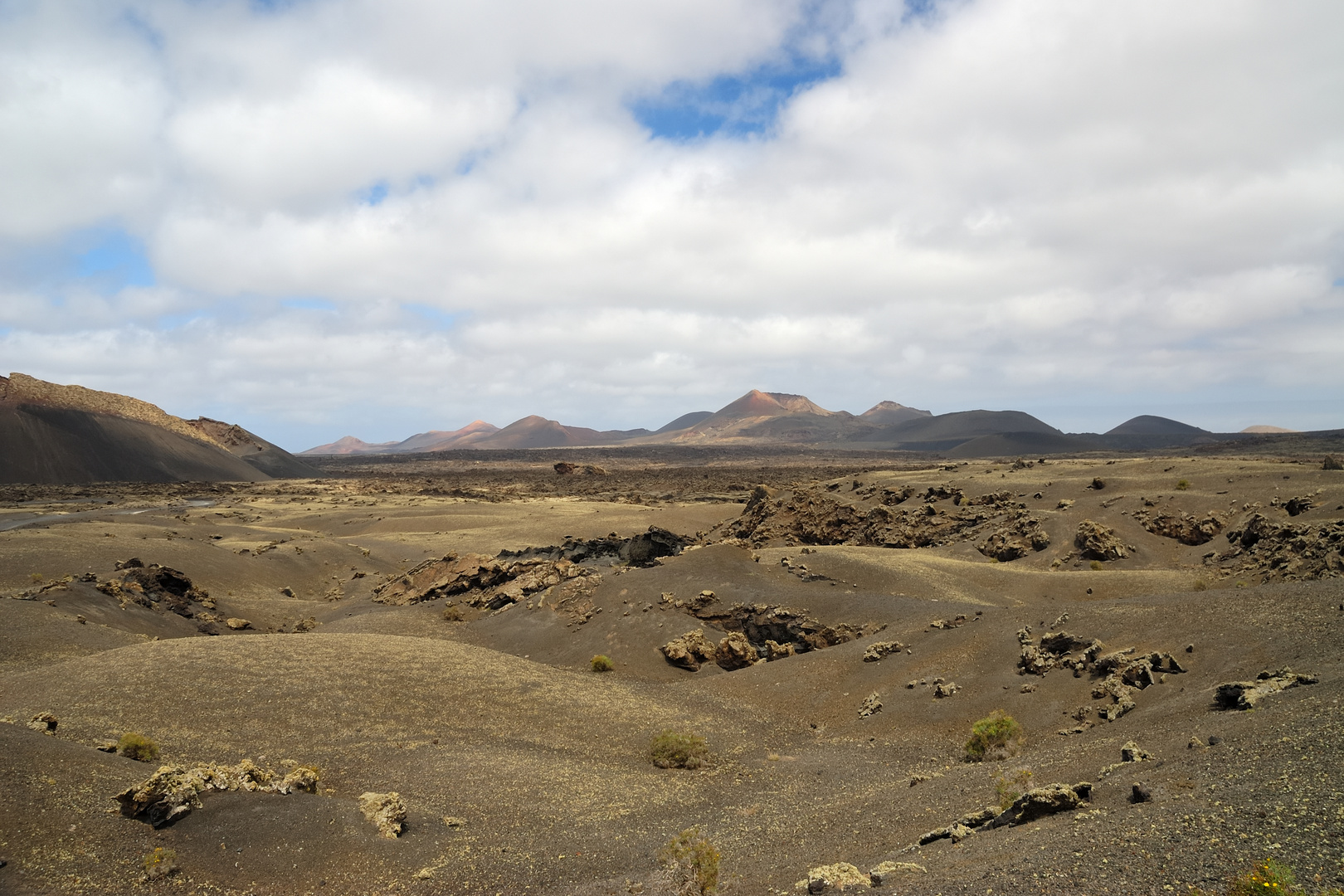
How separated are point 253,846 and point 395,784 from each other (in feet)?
9.97

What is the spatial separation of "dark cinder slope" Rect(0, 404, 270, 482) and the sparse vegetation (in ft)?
352

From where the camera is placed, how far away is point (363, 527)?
174 feet

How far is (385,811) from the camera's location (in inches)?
408

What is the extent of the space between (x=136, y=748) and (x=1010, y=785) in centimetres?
1346

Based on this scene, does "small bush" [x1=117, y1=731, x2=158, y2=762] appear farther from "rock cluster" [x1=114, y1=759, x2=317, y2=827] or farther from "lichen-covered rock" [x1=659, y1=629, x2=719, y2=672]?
"lichen-covered rock" [x1=659, y1=629, x2=719, y2=672]

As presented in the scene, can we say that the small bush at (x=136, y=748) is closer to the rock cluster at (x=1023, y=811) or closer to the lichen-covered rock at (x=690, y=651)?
the rock cluster at (x=1023, y=811)

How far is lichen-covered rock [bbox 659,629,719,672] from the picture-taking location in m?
21.3

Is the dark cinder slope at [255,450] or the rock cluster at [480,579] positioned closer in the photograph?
the rock cluster at [480,579]

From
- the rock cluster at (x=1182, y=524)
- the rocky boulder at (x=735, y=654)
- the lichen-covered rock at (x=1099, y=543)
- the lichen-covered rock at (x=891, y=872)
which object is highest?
the rock cluster at (x=1182, y=524)

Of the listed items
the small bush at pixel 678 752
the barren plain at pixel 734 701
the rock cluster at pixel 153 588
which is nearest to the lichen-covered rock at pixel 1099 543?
the barren plain at pixel 734 701

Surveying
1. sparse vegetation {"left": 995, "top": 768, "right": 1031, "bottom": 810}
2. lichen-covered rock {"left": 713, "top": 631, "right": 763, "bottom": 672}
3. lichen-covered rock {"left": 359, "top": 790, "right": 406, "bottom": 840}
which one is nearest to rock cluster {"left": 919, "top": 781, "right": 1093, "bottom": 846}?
sparse vegetation {"left": 995, "top": 768, "right": 1031, "bottom": 810}

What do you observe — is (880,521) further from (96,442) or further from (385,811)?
(96,442)

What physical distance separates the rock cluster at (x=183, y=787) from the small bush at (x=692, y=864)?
575 centimetres

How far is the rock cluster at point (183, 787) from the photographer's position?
913 centimetres
